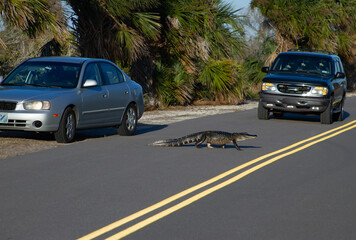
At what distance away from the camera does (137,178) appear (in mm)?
8953

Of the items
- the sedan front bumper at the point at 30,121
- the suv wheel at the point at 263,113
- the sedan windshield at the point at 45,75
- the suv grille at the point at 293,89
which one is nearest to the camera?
the sedan front bumper at the point at 30,121

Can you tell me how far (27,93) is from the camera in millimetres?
12172

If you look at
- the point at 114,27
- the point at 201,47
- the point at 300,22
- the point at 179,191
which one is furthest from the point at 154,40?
the point at 179,191

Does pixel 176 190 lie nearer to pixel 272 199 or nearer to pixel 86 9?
pixel 272 199

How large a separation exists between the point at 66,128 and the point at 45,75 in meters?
1.46

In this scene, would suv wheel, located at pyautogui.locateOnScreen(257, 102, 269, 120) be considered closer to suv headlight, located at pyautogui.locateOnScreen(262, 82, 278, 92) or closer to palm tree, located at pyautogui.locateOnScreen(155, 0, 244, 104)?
suv headlight, located at pyautogui.locateOnScreen(262, 82, 278, 92)

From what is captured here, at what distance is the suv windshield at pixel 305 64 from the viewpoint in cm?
1922

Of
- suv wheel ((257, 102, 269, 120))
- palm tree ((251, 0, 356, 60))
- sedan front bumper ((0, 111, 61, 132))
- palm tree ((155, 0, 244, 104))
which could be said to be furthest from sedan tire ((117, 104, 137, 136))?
palm tree ((251, 0, 356, 60))

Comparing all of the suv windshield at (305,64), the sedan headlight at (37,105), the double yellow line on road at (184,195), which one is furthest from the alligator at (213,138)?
the suv windshield at (305,64)

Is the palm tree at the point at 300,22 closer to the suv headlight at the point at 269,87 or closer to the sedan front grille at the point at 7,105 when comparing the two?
the suv headlight at the point at 269,87

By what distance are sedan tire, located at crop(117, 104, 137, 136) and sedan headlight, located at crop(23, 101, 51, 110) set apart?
90.6 inches

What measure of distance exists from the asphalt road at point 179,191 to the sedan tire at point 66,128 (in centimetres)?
25

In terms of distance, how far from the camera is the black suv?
17.8 meters

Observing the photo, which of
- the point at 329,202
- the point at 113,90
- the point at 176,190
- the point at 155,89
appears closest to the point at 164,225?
the point at 176,190
